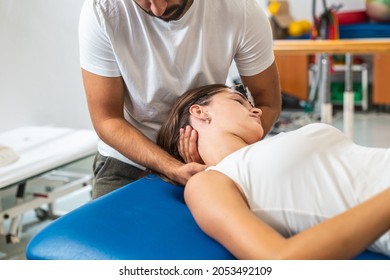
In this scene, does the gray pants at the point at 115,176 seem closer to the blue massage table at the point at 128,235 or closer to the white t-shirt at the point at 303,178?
the blue massage table at the point at 128,235

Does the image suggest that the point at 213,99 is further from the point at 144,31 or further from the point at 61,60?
the point at 61,60

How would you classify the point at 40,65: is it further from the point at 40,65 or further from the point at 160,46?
the point at 160,46

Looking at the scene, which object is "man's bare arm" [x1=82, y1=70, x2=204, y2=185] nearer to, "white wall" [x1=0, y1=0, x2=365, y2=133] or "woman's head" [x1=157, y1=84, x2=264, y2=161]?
"woman's head" [x1=157, y1=84, x2=264, y2=161]

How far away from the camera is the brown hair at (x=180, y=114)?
1729 mm

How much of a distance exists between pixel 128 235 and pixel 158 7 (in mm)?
678

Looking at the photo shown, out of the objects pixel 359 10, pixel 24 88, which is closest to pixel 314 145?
pixel 24 88

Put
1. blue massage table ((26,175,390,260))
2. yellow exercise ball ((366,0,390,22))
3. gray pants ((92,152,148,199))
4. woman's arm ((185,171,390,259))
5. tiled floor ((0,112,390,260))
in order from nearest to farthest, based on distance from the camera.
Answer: woman's arm ((185,171,390,259)) → blue massage table ((26,175,390,260)) → gray pants ((92,152,148,199)) → tiled floor ((0,112,390,260)) → yellow exercise ball ((366,0,390,22))

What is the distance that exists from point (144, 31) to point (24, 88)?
55.5 inches

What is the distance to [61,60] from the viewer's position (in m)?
3.22

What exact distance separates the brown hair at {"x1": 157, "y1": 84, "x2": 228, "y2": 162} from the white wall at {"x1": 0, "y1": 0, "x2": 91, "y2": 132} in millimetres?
1360

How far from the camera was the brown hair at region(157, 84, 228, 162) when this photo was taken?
173 cm

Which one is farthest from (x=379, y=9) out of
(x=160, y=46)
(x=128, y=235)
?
(x=128, y=235)

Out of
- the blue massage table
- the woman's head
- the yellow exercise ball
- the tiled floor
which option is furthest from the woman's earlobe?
the yellow exercise ball

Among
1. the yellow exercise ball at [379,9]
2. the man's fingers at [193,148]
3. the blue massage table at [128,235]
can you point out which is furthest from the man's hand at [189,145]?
the yellow exercise ball at [379,9]
